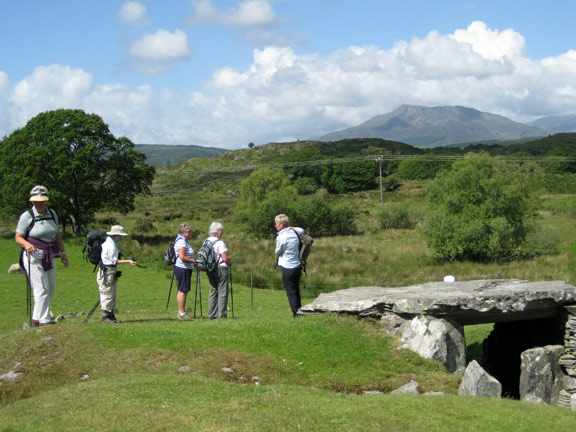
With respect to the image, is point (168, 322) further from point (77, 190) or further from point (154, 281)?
point (77, 190)

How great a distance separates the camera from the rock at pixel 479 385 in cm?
1283

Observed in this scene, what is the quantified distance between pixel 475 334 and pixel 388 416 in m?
12.3

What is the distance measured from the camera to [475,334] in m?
21.5

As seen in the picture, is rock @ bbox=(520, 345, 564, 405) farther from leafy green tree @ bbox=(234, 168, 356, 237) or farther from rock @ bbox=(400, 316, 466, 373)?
leafy green tree @ bbox=(234, 168, 356, 237)

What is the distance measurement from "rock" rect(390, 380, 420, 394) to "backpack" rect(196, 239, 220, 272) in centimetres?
598

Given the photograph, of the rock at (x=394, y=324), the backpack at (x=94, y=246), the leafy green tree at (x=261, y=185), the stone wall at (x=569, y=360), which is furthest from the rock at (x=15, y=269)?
the leafy green tree at (x=261, y=185)

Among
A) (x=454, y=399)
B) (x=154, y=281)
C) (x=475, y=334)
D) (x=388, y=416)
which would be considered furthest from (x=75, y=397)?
(x=154, y=281)

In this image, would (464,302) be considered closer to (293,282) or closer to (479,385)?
(479,385)

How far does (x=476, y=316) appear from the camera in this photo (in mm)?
16875

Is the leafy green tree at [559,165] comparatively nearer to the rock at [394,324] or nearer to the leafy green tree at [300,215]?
the leafy green tree at [300,215]

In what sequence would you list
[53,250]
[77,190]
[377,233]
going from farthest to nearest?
[377,233], [77,190], [53,250]

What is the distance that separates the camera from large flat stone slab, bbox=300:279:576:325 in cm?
1588

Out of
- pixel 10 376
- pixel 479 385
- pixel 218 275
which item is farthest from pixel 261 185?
pixel 10 376

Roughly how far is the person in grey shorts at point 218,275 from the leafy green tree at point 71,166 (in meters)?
33.4
